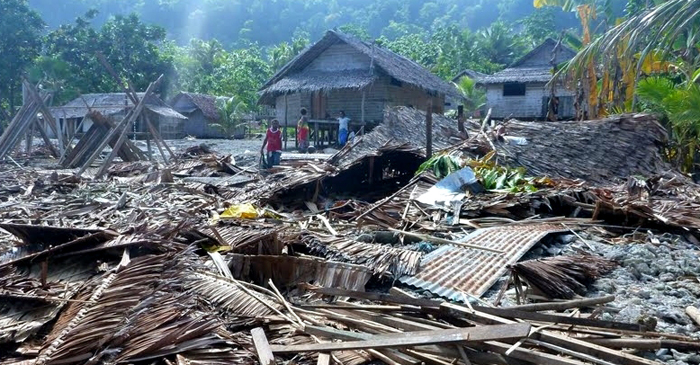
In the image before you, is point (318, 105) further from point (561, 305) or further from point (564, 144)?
point (561, 305)

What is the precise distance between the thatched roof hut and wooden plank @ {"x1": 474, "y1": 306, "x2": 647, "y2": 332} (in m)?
19.1

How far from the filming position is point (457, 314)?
319 cm

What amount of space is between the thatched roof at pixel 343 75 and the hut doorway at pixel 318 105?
1052 mm

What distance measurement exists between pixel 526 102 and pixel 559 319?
28991mm

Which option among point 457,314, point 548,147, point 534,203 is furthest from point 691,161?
point 457,314

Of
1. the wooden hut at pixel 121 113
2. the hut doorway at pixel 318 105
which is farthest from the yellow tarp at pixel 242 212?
the wooden hut at pixel 121 113

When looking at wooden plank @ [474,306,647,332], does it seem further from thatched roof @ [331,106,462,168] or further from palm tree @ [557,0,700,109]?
palm tree @ [557,0,700,109]

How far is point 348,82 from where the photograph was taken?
22.4 m

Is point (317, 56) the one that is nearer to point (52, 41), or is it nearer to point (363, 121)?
point (363, 121)

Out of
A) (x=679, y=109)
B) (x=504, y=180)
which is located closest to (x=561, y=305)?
(x=504, y=180)

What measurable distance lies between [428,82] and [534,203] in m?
18.4

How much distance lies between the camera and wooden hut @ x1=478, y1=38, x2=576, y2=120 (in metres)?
30.0

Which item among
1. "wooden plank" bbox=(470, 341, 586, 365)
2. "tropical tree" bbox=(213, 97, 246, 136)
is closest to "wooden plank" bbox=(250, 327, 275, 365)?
"wooden plank" bbox=(470, 341, 586, 365)

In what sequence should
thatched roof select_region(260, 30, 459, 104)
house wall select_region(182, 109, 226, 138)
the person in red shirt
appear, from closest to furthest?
the person in red shirt → thatched roof select_region(260, 30, 459, 104) → house wall select_region(182, 109, 226, 138)
